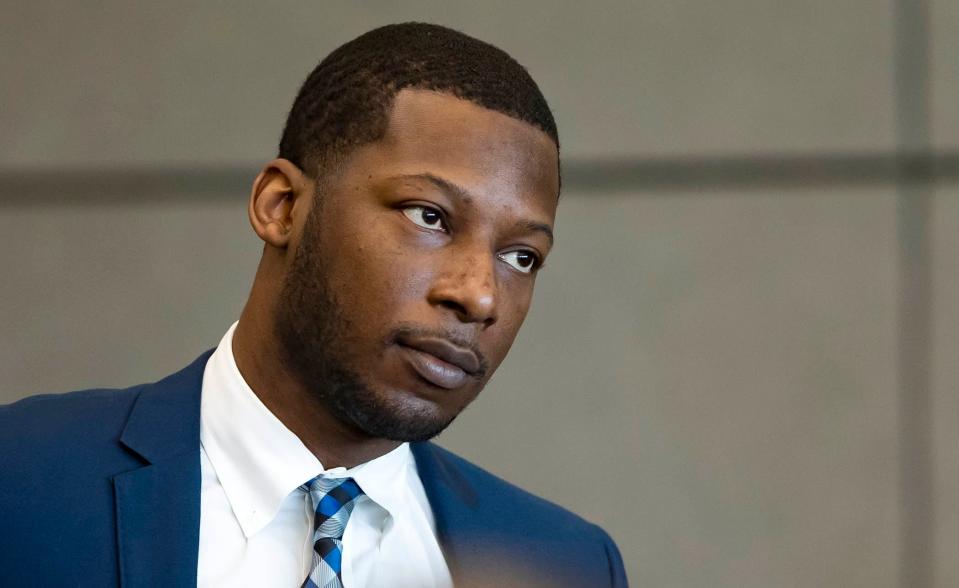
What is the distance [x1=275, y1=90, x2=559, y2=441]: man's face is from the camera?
1450 millimetres

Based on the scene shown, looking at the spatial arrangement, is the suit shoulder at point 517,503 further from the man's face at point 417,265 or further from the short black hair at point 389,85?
the short black hair at point 389,85

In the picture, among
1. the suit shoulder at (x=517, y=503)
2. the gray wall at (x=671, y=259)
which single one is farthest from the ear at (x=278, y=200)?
the gray wall at (x=671, y=259)

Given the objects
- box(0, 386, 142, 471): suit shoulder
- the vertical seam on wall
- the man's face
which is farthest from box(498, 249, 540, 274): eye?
the vertical seam on wall

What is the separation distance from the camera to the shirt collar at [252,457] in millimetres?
1530

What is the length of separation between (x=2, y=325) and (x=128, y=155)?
0.43 m

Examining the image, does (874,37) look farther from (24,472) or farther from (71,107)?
(24,472)

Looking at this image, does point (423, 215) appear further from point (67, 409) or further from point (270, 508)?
point (67, 409)

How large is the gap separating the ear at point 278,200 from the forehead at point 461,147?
122mm

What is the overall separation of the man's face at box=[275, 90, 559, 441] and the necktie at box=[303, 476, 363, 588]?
0.29 feet

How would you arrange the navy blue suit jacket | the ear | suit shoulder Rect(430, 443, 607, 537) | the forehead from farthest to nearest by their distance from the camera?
1. suit shoulder Rect(430, 443, 607, 537)
2. the ear
3. the forehead
4. the navy blue suit jacket

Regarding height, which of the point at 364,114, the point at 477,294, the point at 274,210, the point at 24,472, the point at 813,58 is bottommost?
the point at 24,472

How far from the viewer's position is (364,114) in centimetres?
156

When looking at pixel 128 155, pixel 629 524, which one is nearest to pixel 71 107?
pixel 128 155

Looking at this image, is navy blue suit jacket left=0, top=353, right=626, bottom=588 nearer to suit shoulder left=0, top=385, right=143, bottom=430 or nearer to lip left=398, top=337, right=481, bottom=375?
suit shoulder left=0, top=385, right=143, bottom=430
